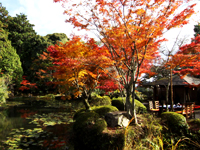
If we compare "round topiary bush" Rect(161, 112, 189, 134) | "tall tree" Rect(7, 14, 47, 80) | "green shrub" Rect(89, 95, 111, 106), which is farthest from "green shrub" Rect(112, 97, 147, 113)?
"tall tree" Rect(7, 14, 47, 80)

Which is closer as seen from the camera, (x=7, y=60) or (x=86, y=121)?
(x=86, y=121)

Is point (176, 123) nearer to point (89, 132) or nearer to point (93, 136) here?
point (93, 136)

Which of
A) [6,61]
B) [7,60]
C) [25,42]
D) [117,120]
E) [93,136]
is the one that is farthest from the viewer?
[25,42]

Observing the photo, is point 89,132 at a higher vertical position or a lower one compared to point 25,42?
lower

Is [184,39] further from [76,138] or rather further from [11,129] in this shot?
[11,129]

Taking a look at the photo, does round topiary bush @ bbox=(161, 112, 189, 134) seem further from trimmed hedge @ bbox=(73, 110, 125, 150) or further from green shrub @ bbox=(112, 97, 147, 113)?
green shrub @ bbox=(112, 97, 147, 113)

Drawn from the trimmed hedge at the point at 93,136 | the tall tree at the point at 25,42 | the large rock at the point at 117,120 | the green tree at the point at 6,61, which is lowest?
the trimmed hedge at the point at 93,136

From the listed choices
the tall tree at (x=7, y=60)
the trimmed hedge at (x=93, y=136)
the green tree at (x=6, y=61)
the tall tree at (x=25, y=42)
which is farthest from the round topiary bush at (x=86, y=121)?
the tall tree at (x=25, y=42)

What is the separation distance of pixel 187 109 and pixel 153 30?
3.42 metres

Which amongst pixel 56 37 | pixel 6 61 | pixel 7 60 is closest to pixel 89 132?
pixel 6 61

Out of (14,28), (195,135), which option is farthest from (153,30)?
(14,28)

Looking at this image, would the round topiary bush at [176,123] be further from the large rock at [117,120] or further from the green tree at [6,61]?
the green tree at [6,61]

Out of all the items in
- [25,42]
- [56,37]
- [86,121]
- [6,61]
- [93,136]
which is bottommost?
[93,136]

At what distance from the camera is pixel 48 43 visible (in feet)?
68.7
